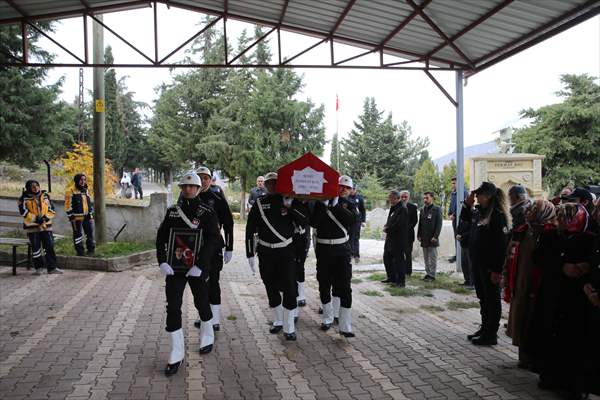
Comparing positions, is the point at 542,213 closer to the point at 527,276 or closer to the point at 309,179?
the point at 527,276

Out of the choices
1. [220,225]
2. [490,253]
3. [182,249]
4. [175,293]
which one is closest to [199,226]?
[182,249]

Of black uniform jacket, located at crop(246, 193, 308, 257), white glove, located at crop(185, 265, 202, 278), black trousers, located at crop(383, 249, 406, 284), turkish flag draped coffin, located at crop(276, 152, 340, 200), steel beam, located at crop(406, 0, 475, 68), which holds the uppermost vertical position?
steel beam, located at crop(406, 0, 475, 68)

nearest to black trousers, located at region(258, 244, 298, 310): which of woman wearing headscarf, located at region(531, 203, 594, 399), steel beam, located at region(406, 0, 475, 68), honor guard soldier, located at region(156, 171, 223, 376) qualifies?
honor guard soldier, located at region(156, 171, 223, 376)

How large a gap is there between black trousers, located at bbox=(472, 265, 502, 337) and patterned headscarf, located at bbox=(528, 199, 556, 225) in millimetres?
1149

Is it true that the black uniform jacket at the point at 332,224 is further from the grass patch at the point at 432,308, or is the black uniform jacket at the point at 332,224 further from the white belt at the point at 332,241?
the grass patch at the point at 432,308

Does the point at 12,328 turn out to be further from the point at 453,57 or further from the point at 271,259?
the point at 453,57

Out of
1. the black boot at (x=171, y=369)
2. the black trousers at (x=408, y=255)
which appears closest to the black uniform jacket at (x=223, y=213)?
the black boot at (x=171, y=369)

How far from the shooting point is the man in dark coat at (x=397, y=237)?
30.1 ft

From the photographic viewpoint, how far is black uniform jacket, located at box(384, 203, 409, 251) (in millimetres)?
9203

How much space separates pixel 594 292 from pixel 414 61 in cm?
787

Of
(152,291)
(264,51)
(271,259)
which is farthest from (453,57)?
(264,51)

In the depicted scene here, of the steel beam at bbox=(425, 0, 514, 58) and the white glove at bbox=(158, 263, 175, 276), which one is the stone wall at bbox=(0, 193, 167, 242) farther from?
the white glove at bbox=(158, 263, 175, 276)

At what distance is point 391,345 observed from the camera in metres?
5.72

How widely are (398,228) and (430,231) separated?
94 centimetres
